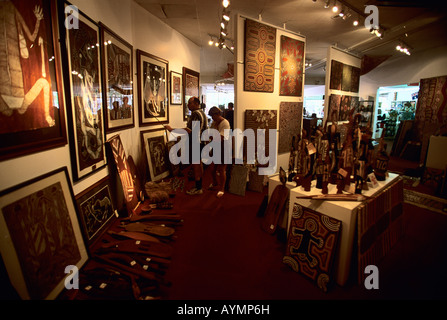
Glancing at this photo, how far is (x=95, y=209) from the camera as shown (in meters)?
2.62

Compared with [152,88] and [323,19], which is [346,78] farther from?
→ [152,88]

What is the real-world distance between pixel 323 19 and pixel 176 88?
3.47 meters

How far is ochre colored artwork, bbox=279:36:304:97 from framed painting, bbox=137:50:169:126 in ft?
7.66

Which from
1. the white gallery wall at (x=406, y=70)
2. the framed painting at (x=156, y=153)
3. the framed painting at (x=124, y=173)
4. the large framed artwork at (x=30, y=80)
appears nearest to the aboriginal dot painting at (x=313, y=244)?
the framed painting at (x=124, y=173)

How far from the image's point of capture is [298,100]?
4.98 m

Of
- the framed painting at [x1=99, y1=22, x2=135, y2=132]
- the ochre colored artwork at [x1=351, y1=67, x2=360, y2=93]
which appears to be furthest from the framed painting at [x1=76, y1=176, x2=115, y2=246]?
the ochre colored artwork at [x1=351, y1=67, x2=360, y2=93]

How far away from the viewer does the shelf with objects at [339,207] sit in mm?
2004

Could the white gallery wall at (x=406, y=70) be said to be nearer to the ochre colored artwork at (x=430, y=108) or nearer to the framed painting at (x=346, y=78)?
the ochre colored artwork at (x=430, y=108)

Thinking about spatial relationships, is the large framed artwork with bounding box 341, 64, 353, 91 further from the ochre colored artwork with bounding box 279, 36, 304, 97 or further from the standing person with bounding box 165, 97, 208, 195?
the standing person with bounding box 165, 97, 208, 195

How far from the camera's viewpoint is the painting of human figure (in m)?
2.22

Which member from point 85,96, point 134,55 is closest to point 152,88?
point 134,55

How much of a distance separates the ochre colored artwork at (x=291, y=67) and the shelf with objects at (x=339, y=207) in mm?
2173

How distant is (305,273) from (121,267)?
1.67 m
